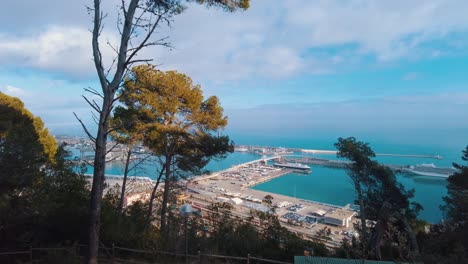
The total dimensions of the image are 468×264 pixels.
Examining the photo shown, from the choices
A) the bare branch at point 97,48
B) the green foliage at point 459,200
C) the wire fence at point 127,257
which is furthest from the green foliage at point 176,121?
the green foliage at point 459,200

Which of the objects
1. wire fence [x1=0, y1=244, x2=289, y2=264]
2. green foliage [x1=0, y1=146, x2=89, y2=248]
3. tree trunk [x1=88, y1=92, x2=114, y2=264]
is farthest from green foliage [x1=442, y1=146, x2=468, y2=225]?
green foliage [x1=0, y1=146, x2=89, y2=248]

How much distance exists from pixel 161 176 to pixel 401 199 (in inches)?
287

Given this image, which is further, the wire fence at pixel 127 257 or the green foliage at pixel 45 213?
the green foliage at pixel 45 213

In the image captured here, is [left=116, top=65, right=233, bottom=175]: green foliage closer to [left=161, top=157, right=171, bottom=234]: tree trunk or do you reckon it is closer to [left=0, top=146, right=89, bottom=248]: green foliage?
[left=161, top=157, right=171, bottom=234]: tree trunk

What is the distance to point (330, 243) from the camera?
9.88 meters

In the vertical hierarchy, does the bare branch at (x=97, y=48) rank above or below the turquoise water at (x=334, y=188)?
above

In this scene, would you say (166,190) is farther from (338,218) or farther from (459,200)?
(338,218)

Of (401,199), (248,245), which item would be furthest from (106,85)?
(401,199)

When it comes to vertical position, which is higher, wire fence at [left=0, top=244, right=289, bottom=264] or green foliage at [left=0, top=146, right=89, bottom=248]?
green foliage at [left=0, top=146, right=89, bottom=248]

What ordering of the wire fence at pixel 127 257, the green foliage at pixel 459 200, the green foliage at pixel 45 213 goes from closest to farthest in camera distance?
the wire fence at pixel 127 257, the green foliage at pixel 45 213, the green foliage at pixel 459 200

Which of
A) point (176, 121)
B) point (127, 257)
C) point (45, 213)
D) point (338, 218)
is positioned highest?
point (176, 121)

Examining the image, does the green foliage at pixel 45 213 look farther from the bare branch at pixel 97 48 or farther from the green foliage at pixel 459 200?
the green foliage at pixel 459 200

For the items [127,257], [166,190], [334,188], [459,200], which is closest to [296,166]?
[334,188]

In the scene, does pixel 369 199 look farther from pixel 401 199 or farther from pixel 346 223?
pixel 346 223
